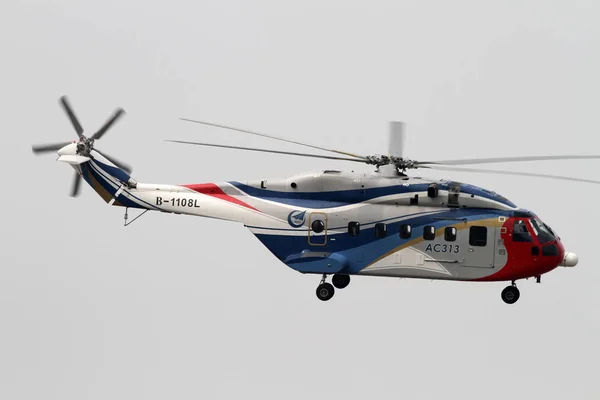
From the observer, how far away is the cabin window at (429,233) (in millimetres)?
31812

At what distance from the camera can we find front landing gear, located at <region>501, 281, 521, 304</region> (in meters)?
32.3

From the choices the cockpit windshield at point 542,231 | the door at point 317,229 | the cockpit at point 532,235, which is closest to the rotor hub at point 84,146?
the door at point 317,229

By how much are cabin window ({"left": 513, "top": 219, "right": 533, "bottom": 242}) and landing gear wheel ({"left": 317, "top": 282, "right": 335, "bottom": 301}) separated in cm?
603

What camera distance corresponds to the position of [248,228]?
3309 cm

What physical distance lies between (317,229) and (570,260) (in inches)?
313

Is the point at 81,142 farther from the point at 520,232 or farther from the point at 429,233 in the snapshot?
the point at 520,232

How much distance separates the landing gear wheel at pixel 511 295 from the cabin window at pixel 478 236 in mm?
1853

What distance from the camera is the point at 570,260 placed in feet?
105

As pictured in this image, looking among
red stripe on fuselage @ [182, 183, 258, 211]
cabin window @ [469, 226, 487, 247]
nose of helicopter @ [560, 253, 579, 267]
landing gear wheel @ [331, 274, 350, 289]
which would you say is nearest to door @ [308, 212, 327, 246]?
landing gear wheel @ [331, 274, 350, 289]

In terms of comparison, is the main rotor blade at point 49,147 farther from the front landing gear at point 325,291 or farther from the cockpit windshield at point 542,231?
the cockpit windshield at point 542,231

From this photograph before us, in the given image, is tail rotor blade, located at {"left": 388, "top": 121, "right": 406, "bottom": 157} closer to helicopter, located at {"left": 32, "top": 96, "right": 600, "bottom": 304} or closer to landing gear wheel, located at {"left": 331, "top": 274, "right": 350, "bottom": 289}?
helicopter, located at {"left": 32, "top": 96, "right": 600, "bottom": 304}

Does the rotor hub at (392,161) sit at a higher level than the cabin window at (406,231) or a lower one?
higher

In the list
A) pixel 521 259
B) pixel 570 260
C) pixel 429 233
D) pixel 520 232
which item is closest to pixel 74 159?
pixel 429 233

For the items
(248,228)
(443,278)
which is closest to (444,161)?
(443,278)
